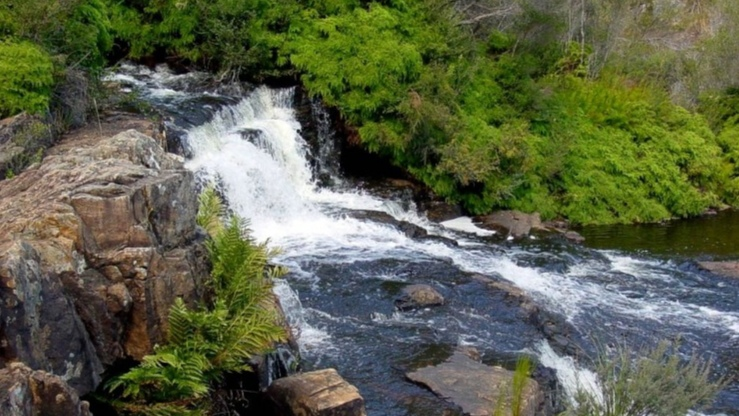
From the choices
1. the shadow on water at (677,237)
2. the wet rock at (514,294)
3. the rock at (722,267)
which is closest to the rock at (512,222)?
the shadow on water at (677,237)

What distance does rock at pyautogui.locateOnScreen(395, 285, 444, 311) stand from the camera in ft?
38.9

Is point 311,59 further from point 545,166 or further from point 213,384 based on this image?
point 213,384

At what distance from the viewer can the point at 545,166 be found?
755 inches

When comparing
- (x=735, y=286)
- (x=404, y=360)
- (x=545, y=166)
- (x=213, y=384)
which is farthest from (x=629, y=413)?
(x=545, y=166)

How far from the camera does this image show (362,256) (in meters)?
13.9

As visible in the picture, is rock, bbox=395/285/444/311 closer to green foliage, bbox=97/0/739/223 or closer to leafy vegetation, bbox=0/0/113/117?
green foliage, bbox=97/0/739/223

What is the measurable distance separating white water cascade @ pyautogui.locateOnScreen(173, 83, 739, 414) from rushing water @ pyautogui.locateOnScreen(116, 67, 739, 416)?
26 millimetres

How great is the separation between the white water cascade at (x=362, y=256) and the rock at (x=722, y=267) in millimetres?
495

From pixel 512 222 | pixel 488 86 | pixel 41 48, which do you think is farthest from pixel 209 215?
pixel 488 86

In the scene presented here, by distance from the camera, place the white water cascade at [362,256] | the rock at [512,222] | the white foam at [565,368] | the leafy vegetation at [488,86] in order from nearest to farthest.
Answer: the white foam at [565,368], the white water cascade at [362,256], the rock at [512,222], the leafy vegetation at [488,86]

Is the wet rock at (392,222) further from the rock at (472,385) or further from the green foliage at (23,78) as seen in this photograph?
the green foliage at (23,78)

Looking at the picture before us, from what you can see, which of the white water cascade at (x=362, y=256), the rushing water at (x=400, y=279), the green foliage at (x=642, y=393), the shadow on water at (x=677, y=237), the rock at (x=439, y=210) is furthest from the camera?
the rock at (x=439, y=210)

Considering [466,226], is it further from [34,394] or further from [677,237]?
[34,394]

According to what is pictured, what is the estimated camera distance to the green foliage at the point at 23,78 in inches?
505
